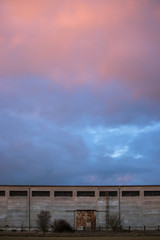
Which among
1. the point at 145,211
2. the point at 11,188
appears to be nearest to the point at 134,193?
the point at 145,211

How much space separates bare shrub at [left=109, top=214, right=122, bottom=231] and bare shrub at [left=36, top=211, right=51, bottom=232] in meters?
9.41

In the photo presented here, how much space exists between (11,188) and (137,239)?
103 feet

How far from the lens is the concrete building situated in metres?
69.2

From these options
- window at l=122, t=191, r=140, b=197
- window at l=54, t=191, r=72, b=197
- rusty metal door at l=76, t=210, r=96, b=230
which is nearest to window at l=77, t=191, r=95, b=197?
window at l=54, t=191, r=72, b=197

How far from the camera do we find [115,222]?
206 ft

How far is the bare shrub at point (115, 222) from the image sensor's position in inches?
2431

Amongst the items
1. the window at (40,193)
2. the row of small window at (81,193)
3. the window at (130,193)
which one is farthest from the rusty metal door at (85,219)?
the window at (40,193)

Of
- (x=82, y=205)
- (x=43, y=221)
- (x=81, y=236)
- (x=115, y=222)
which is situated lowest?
(x=81, y=236)

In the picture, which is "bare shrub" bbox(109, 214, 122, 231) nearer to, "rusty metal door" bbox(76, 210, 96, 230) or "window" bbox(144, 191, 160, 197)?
"rusty metal door" bbox(76, 210, 96, 230)

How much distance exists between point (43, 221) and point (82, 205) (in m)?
8.72

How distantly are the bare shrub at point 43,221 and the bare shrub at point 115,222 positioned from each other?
9.41 m

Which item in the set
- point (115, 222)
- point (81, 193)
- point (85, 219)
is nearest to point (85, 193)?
point (81, 193)

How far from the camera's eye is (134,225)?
68.9 metres

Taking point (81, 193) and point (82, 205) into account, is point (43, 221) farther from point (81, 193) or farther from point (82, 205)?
point (81, 193)
